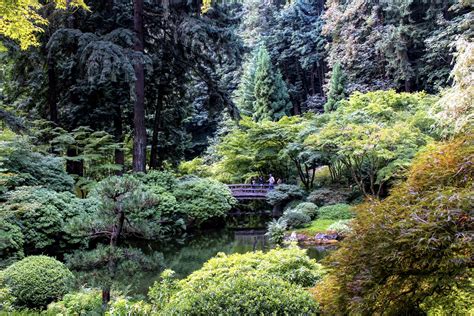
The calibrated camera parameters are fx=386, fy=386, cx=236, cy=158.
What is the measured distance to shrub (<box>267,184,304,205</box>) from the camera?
15.5 meters

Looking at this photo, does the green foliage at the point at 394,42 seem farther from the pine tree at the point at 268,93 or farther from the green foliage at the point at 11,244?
the green foliage at the point at 11,244

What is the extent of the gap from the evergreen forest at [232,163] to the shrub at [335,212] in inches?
3.0

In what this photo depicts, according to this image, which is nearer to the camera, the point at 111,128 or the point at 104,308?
the point at 104,308

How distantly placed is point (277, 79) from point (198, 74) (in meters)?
12.9

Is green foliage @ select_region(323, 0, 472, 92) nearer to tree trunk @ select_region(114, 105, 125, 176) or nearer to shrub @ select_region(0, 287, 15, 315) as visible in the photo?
tree trunk @ select_region(114, 105, 125, 176)

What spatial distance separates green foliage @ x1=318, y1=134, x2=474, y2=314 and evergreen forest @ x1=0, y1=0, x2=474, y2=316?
1 centimetres

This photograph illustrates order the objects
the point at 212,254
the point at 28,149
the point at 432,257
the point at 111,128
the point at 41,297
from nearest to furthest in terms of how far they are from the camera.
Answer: the point at 432,257 → the point at 41,297 → the point at 28,149 → the point at 212,254 → the point at 111,128

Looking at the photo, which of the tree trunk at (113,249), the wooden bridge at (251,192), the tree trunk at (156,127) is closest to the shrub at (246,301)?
the tree trunk at (113,249)

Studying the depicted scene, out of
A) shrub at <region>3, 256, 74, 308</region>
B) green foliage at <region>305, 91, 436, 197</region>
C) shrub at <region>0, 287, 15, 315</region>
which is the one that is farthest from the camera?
green foliage at <region>305, 91, 436, 197</region>

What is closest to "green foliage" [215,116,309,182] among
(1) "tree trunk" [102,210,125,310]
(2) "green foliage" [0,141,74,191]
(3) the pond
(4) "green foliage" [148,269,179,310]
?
(3) the pond

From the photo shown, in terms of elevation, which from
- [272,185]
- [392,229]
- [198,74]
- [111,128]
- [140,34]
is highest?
[140,34]

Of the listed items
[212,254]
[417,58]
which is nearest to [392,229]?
[212,254]

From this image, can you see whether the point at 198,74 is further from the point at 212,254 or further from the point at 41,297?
the point at 41,297

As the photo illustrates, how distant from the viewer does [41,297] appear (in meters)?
5.14
